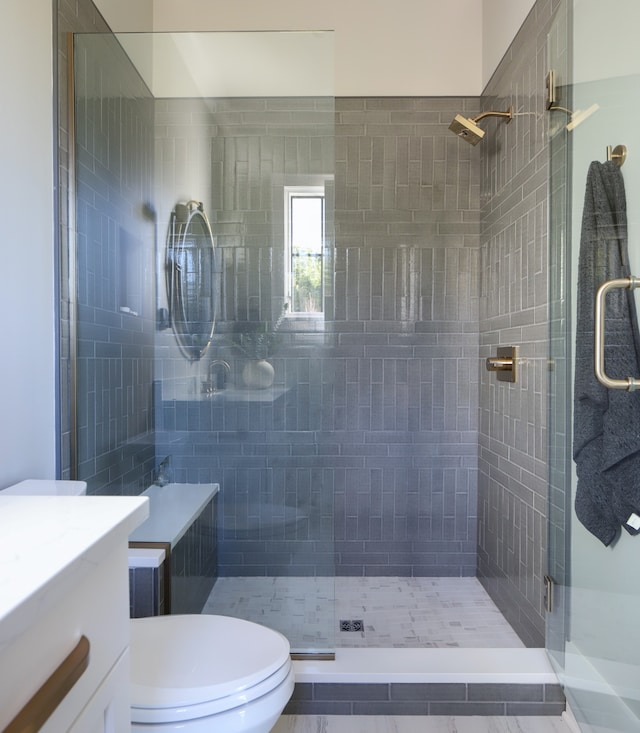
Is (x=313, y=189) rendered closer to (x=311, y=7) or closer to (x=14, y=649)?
(x=311, y=7)

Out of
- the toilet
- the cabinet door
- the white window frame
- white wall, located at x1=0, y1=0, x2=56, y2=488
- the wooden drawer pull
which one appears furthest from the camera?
the white window frame

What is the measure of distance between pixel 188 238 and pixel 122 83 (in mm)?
603

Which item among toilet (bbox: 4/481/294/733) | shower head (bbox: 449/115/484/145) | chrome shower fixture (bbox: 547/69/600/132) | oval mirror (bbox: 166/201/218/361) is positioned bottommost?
toilet (bbox: 4/481/294/733)

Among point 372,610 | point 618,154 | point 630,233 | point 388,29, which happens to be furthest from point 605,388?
point 388,29

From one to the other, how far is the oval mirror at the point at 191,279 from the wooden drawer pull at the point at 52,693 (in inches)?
49.6

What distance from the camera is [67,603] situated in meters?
0.58

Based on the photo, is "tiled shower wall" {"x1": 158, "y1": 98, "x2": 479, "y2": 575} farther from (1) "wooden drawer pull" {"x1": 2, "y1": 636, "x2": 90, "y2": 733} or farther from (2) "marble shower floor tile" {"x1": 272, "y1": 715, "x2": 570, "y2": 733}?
(1) "wooden drawer pull" {"x1": 2, "y1": 636, "x2": 90, "y2": 733}

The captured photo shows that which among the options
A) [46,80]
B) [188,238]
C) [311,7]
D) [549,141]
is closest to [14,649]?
[188,238]

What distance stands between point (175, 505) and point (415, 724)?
104 centimetres

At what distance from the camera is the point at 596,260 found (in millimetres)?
1365

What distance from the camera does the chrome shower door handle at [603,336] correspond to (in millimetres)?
1192

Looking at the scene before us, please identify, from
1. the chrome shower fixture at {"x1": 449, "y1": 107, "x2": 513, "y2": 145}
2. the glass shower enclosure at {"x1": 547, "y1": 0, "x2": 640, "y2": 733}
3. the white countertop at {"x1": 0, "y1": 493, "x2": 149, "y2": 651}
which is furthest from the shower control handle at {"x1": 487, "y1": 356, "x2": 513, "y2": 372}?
the white countertop at {"x1": 0, "y1": 493, "x2": 149, "y2": 651}

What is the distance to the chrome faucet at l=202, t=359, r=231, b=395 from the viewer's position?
1785 mm

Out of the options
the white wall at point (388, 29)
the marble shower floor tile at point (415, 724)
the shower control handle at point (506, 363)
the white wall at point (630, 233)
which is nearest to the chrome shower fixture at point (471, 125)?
the white wall at point (388, 29)
